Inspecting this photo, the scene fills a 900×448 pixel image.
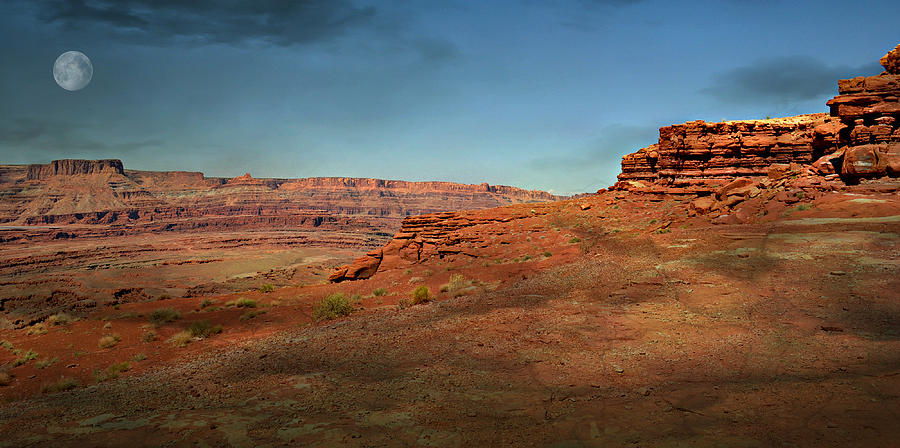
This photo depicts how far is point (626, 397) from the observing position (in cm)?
639

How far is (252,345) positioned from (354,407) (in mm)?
6549

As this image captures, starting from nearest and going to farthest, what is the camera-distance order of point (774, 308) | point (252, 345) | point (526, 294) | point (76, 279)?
point (774, 308), point (252, 345), point (526, 294), point (76, 279)

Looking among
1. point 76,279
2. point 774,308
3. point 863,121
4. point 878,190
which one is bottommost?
point 76,279

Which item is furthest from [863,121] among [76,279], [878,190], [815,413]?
[76,279]

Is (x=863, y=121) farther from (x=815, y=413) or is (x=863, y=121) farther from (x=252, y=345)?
(x=252, y=345)

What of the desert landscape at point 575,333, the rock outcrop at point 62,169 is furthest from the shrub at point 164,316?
the rock outcrop at point 62,169

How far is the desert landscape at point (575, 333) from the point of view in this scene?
5.68 m

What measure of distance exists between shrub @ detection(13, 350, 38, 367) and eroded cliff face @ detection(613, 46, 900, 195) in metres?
32.5

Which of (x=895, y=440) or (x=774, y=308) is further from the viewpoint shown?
(x=774, y=308)

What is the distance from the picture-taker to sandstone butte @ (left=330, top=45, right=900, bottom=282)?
66.4 feet

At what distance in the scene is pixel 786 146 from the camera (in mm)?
28156

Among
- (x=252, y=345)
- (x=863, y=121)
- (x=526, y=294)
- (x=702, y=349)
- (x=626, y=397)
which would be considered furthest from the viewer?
(x=863, y=121)

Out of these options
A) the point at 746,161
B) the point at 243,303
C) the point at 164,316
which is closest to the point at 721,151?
the point at 746,161

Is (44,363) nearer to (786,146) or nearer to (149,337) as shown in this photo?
(149,337)
